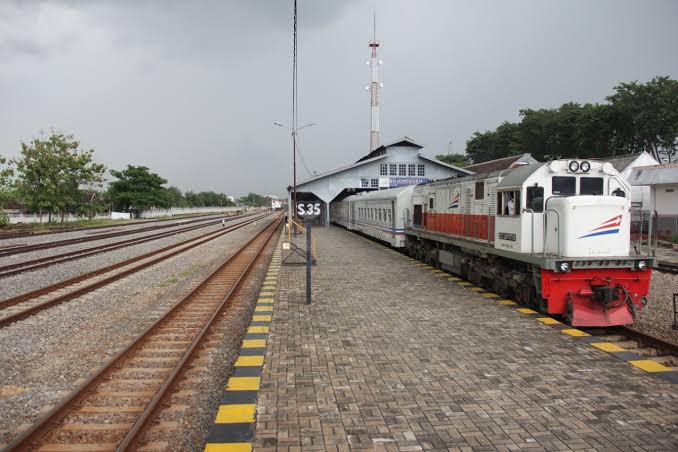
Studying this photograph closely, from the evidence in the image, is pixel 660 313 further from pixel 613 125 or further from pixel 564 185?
pixel 613 125

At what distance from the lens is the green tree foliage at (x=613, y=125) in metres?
46.9

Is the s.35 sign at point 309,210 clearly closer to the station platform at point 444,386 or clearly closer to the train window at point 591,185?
the station platform at point 444,386

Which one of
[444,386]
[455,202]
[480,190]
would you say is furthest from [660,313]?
[444,386]

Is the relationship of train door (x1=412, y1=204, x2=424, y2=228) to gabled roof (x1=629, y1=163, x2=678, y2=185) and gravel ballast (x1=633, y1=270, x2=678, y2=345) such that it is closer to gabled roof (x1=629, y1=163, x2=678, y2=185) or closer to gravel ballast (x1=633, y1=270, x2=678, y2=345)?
gravel ballast (x1=633, y1=270, x2=678, y2=345)

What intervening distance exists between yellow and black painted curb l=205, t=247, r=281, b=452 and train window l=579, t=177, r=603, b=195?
6.98 metres

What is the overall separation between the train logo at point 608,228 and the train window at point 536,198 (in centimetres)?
105

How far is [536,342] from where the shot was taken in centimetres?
741

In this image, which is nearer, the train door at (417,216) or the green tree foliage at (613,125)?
the train door at (417,216)

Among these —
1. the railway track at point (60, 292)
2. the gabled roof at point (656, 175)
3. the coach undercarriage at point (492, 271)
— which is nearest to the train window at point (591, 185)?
the coach undercarriage at point (492, 271)

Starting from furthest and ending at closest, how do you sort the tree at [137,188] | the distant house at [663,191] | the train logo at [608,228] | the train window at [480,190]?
the tree at [137,188] < the distant house at [663,191] < the train window at [480,190] < the train logo at [608,228]

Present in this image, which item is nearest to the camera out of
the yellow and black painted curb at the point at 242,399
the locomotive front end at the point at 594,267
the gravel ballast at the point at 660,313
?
the yellow and black painted curb at the point at 242,399

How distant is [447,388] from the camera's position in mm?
5484

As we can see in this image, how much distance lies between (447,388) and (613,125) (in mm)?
55649

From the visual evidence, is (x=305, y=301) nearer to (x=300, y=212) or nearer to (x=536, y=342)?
(x=300, y=212)
